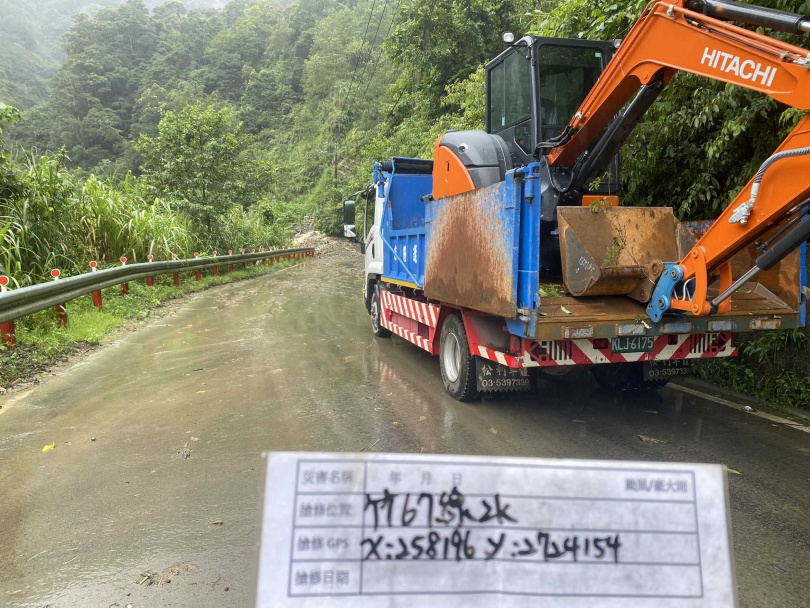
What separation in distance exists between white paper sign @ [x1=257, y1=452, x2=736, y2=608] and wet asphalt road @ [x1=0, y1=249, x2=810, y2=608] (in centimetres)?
20

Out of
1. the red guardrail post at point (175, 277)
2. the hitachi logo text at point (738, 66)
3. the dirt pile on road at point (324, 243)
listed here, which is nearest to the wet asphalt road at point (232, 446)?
the hitachi logo text at point (738, 66)

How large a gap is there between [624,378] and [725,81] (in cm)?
313

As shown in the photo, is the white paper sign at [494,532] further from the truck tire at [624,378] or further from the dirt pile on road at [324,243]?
the dirt pile on road at [324,243]

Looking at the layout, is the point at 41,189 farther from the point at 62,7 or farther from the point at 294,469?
the point at 62,7

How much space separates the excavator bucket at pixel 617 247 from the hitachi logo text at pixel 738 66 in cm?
136

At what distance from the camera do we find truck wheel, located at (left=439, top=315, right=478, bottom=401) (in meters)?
5.63

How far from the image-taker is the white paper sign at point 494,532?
142 centimetres

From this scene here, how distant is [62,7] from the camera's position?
11244 centimetres

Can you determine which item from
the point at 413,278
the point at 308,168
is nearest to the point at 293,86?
the point at 308,168

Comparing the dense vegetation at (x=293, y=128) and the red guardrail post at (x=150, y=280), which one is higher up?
the dense vegetation at (x=293, y=128)

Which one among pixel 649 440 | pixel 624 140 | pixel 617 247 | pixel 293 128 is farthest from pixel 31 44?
pixel 649 440

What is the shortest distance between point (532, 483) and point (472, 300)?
152 inches

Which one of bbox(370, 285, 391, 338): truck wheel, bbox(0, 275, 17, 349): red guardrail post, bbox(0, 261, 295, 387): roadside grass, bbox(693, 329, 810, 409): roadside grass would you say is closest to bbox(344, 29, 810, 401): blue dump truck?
bbox(693, 329, 810, 409): roadside grass

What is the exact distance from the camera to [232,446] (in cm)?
451
